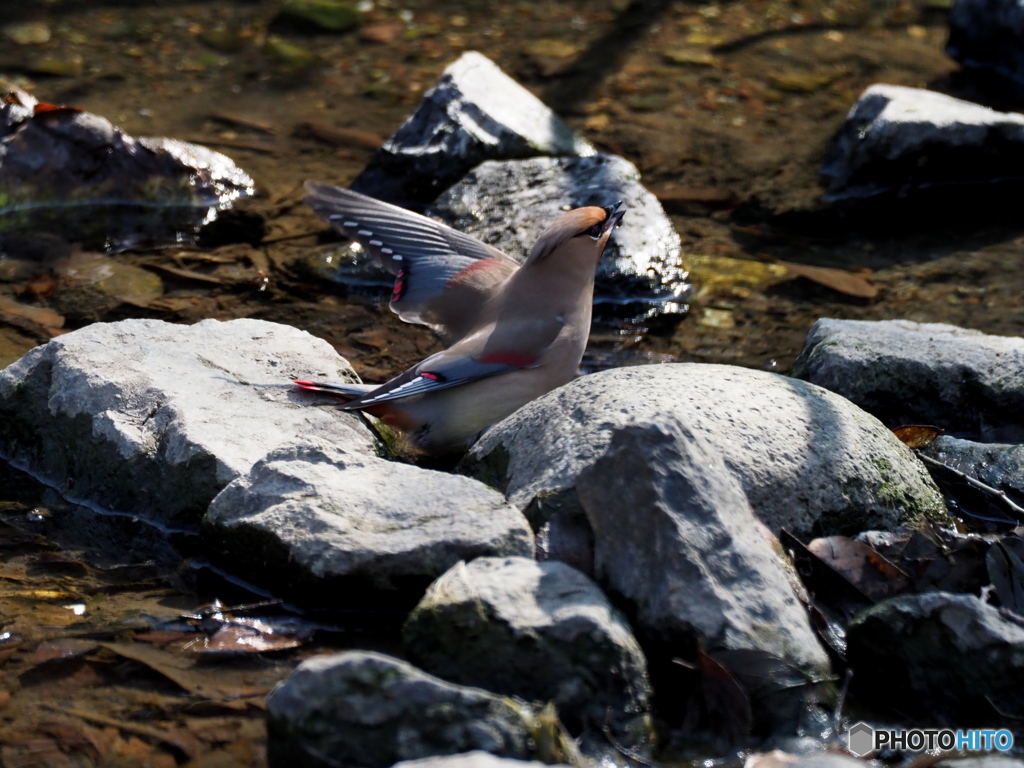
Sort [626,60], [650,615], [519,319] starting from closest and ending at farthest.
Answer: [650,615] < [519,319] < [626,60]

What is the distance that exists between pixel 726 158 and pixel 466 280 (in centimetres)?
298

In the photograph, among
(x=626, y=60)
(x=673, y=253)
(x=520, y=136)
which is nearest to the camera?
(x=673, y=253)

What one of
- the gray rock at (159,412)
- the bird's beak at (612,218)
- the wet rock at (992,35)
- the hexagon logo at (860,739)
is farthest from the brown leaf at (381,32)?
the hexagon logo at (860,739)

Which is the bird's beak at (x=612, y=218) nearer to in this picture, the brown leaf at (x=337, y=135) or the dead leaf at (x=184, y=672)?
the dead leaf at (x=184, y=672)

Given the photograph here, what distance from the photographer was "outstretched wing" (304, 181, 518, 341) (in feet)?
15.8

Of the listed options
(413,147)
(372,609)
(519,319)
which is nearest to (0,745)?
(372,609)

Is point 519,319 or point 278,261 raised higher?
point 519,319

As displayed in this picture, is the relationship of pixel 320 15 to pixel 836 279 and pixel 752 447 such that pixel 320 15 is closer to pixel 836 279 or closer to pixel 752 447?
pixel 836 279

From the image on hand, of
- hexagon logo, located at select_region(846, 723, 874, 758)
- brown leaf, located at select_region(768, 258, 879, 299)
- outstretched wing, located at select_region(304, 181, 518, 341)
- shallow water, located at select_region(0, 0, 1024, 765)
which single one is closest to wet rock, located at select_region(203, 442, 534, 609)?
shallow water, located at select_region(0, 0, 1024, 765)

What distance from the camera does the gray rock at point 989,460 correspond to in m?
3.93

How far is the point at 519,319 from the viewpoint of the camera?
442cm

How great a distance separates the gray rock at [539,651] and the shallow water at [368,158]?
48cm

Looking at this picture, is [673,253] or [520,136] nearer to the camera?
[673,253]

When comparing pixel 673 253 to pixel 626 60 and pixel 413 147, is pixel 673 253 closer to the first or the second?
pixel 413 147
